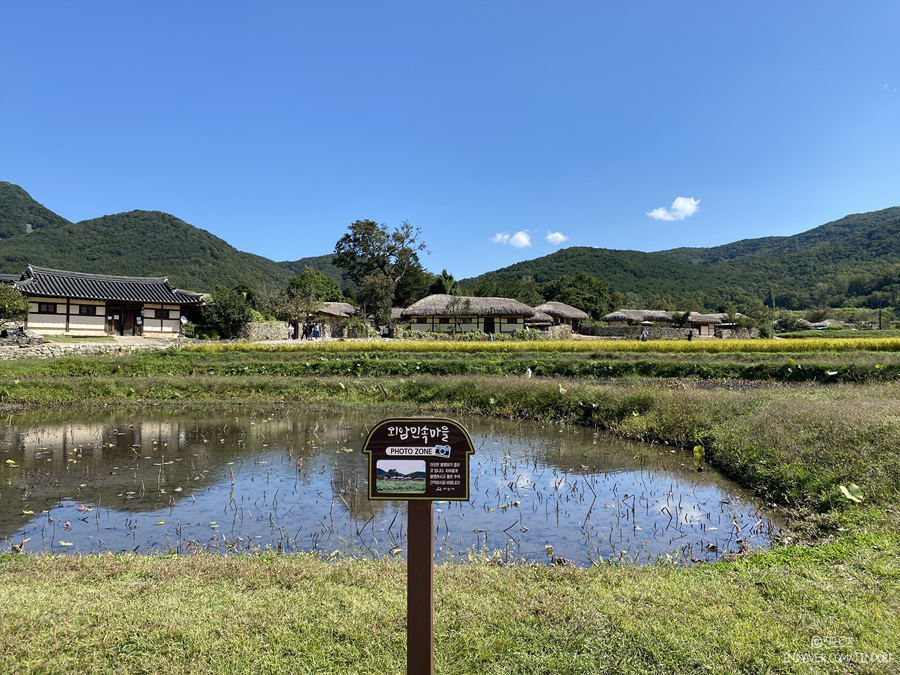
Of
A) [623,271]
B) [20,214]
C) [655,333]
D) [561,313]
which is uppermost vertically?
[20,214]

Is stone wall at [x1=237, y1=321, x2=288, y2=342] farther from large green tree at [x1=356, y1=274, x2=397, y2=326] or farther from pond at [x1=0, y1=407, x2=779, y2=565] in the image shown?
pond at [x1=0, y1=407, x2=779, y2=565]

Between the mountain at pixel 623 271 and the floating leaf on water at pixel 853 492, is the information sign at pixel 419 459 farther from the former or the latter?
the mountain at pixel 623 271

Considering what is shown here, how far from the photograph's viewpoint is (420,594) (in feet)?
8.27

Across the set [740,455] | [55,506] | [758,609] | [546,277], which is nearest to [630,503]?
[740,455]

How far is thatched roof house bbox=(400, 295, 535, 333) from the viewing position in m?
43.0

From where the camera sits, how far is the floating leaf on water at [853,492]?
569cm

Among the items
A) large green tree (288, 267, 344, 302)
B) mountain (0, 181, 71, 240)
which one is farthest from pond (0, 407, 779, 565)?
mountain (0, 181, 71, 240)

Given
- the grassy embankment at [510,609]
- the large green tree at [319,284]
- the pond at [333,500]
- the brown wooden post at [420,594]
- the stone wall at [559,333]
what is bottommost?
the pond at [333,500]

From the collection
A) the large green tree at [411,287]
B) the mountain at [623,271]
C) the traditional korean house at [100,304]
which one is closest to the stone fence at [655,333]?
the large green tree at [411,287]

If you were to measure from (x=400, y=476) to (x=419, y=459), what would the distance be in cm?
13

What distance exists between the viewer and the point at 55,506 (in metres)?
6.68

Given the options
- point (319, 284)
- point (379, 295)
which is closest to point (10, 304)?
point (379, 295)

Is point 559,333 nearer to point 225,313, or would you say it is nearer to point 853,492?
point 225,313

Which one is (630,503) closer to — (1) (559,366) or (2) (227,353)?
(1) (559,366)
